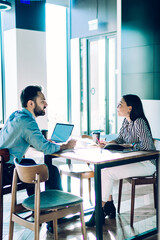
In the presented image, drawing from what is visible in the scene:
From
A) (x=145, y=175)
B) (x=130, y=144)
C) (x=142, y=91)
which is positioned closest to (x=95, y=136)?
(x=130, y=144)

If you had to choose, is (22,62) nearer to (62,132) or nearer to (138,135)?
(62,132)

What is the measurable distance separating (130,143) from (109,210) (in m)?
0.70

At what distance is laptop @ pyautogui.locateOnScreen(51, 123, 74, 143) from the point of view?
3.14 metres

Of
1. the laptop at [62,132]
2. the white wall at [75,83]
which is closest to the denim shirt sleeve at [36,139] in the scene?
the laptop at [62,132]

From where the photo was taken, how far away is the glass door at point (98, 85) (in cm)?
783

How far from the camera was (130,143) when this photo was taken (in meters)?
3.36

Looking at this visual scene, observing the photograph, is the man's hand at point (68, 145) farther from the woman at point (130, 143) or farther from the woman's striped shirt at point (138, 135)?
the woman's striped shirt at point (138, 135)

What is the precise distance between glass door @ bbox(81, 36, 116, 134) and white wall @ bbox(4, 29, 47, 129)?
1129 millimetres

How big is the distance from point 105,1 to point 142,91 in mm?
3086

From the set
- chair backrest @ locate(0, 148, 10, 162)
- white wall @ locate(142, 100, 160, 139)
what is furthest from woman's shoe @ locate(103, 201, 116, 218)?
white wall @ locate(142, 100, 160, 139)

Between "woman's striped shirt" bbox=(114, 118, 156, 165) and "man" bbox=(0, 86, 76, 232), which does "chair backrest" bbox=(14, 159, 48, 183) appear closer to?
"man" bbox=(0, 86, 76, 232)

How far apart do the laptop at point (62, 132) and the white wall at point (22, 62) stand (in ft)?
15.3

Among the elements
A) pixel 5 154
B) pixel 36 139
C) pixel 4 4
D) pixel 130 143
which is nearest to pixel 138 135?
pixel 130 143

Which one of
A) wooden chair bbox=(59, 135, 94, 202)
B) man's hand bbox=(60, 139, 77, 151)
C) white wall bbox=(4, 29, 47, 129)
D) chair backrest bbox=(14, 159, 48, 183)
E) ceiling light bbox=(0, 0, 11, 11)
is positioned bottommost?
wooden chair bbox=(59, 135, 94, 202)
